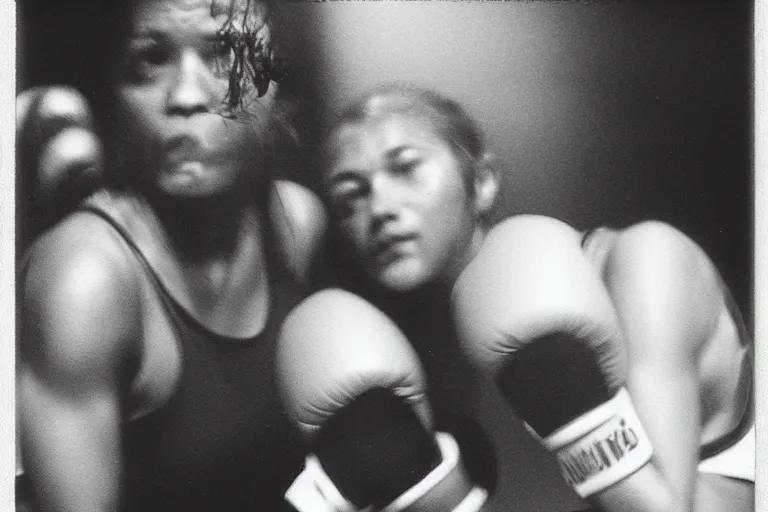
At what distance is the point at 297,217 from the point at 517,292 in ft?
1.33

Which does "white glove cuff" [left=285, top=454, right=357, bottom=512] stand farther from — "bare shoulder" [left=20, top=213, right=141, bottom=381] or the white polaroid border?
the white polaroid border

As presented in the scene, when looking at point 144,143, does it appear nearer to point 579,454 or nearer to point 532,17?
point 532,17

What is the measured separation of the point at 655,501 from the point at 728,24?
88 centimetres

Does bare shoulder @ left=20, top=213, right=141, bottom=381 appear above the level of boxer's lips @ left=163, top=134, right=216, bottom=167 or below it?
below

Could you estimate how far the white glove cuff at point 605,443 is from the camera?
141 cm

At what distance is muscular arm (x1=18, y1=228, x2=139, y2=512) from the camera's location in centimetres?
137

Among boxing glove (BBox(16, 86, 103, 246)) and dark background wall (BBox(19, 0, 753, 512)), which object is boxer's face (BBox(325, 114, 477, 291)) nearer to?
dark background wall (BBox(19, 0, 753, 512))

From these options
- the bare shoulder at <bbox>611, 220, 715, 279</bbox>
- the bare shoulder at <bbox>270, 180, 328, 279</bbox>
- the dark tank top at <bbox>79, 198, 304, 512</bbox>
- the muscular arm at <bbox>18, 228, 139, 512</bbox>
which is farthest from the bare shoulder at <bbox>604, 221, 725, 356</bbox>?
the muscular arm at <bbox>18, 228, 139, 512</bbox>

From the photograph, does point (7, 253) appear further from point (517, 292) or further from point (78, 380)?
point (517, 292)

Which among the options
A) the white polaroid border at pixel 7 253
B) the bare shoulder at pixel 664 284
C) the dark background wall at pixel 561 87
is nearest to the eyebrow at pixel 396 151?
the dark background wall at pixel 561 87

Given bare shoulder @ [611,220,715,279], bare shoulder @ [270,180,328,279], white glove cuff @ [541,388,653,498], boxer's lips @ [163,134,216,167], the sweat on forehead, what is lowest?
white glove cuff @ [541,388,653,498]

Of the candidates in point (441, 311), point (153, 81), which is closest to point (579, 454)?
point (441, 311)

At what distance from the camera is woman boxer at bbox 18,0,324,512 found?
4.54 ft

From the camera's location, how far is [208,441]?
140cm
